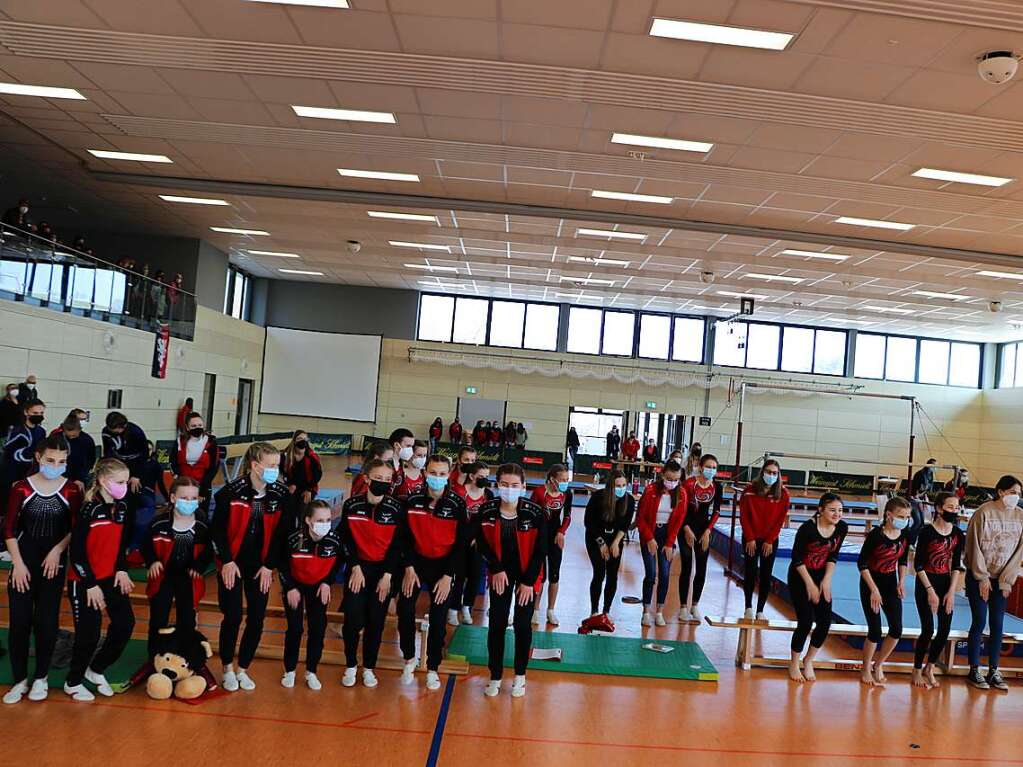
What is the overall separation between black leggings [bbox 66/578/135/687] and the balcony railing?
7.95 meters

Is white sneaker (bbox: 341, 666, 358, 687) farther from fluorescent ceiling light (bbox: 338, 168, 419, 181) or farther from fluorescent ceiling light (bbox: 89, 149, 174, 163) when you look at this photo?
fluorescent ceiling light (bbox: 89, 149, 174, 163)

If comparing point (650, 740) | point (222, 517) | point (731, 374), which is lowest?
point (650, 740)

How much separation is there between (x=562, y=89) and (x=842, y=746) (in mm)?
6322

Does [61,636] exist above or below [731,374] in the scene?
below

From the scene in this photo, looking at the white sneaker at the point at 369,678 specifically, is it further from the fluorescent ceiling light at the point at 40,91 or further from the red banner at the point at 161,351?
the red banner at the point at 161,351

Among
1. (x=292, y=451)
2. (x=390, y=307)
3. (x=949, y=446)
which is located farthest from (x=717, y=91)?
(x=949, y=446)

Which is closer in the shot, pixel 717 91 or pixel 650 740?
pixel 650 740

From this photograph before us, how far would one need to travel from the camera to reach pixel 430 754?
4957 mm

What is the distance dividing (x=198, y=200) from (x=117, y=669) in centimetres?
1140

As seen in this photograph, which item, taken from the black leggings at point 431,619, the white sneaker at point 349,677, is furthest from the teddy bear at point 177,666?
the black leggings at point 431,619

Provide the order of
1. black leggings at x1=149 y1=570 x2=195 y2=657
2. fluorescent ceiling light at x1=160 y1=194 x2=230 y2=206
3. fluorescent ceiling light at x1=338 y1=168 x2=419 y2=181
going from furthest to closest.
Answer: fluorescent ceiling light at x1=160 y1=194 x2=230 y2=206 → fluorescent ceiling light at x1=338 y1=168 x2=419 y2=181 → black leggings at x1=149 y1=570 x2=195 y2=657

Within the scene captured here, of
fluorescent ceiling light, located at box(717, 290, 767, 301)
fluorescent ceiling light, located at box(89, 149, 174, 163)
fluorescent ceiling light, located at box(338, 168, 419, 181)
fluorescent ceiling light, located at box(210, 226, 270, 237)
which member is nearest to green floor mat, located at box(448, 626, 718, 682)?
fluorescent ceiling light, located at box(338, 168, 419, 181)

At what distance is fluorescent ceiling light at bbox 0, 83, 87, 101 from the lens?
967 centimetres

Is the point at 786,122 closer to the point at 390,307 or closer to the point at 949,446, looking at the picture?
the point at 390,307
